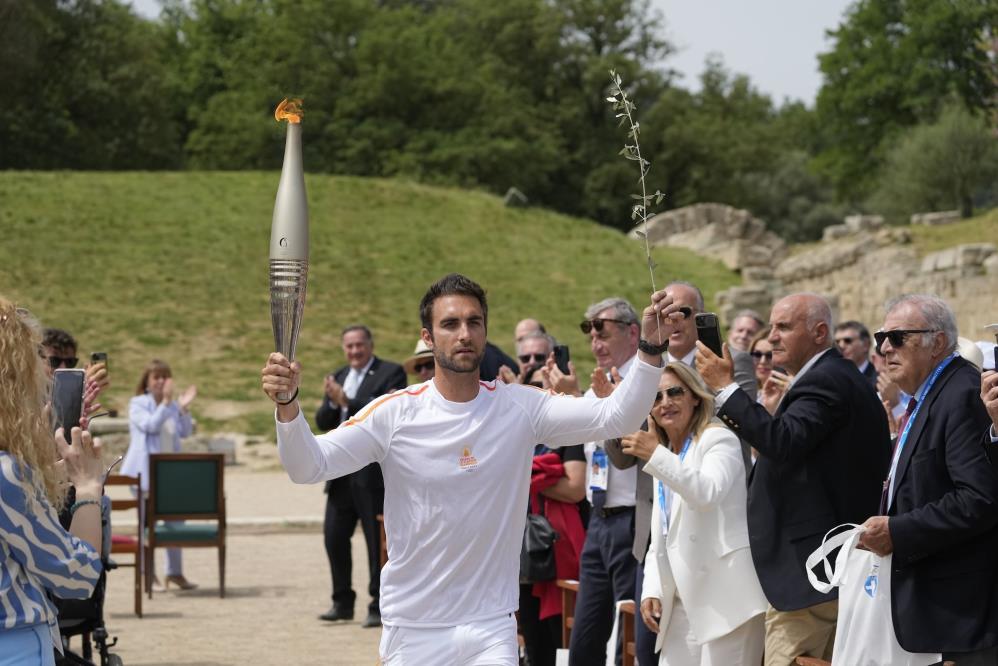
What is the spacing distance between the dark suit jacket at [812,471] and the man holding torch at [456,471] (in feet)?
4.22

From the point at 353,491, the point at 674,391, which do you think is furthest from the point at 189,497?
the point at 674,391

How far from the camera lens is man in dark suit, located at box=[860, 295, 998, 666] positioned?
16.3 ft

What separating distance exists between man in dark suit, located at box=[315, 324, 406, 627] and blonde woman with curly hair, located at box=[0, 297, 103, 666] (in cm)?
644

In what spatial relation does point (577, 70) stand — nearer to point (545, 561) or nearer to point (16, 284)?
point (16, 284)

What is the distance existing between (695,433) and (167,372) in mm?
8733

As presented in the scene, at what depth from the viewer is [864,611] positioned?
17.1ft

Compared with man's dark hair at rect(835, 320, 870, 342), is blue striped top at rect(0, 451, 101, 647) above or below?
below

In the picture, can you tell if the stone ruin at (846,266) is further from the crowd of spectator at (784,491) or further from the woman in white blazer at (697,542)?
the woman in white blazer at (697,542)

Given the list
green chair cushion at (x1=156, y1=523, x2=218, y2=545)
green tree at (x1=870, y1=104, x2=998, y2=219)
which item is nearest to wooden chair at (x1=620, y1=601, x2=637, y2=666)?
green chair cushion at (x1=156, y1=523, x2=218, y2=545)

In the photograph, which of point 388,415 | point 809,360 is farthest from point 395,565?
point 809,360

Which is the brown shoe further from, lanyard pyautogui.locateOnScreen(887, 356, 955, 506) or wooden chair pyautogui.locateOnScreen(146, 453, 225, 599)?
lanyard pyautogui.locateOnScreen(887, 356, 955, 506)

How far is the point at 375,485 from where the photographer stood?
11.0m

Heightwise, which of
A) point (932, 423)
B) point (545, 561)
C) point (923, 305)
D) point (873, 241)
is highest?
point (873, 241)

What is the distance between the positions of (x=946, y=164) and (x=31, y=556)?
5489 centimetres
